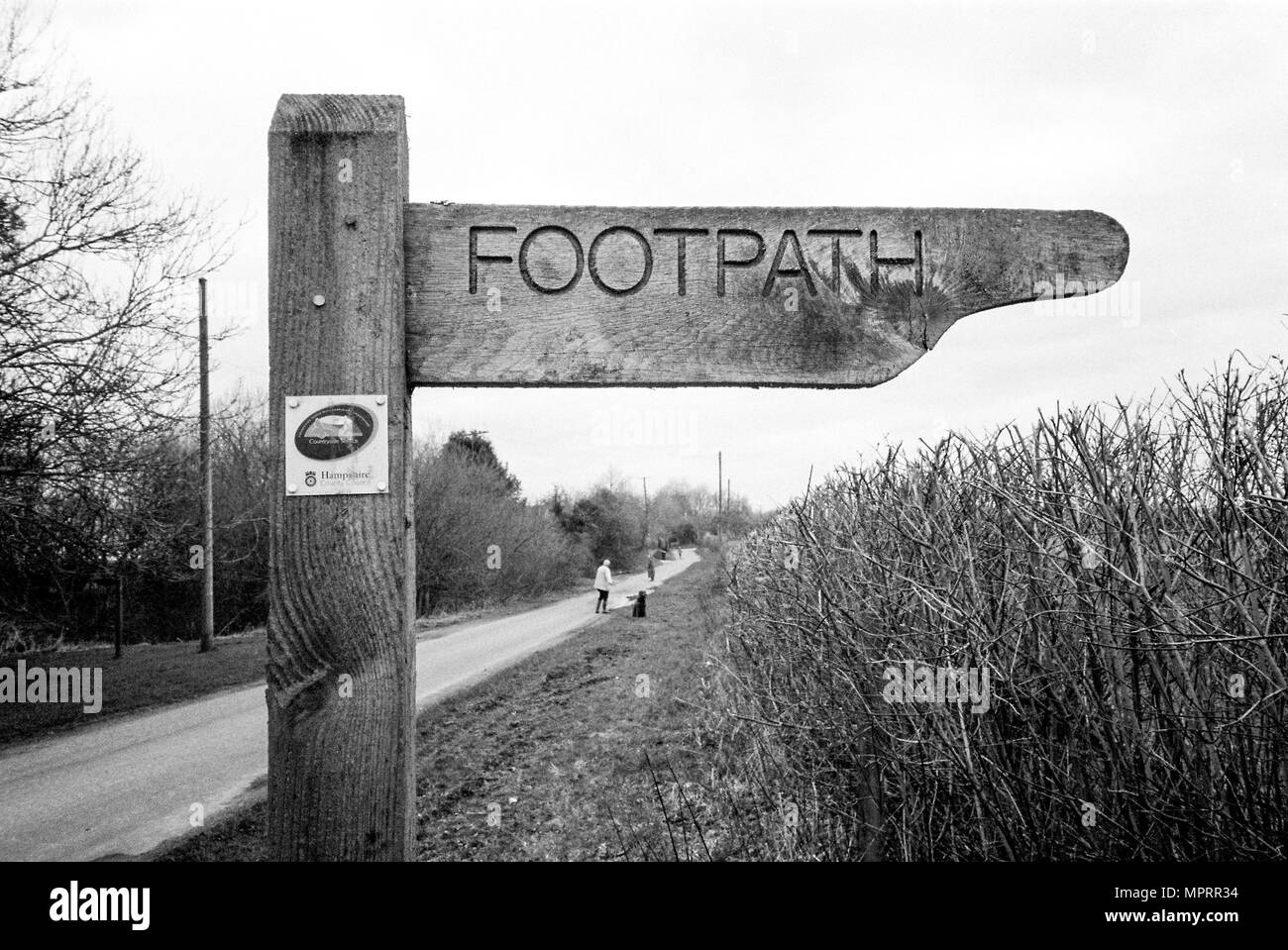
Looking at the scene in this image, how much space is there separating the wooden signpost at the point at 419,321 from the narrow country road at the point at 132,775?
187 inches

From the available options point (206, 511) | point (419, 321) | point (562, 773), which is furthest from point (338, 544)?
point (206, 511)

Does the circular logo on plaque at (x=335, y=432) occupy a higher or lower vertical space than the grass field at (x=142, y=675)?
higher

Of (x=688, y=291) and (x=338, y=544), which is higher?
(x=688, y=291)

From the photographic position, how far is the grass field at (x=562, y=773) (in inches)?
183

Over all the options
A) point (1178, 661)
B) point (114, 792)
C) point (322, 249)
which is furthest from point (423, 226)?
point (114, 792)

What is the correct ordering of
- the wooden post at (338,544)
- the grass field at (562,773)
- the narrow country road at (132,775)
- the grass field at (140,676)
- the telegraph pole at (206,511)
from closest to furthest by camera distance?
the wooden post at (338,544)
the grass field at (562,773)
the narrow country road at (132,775)
the grass field at (140,676)
the telegraph pole at (206,511)

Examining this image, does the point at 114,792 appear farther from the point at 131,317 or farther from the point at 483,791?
Result: the point at 131,317

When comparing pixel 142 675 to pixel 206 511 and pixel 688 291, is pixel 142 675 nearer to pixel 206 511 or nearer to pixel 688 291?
pixel 206 511

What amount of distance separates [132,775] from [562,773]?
368cm

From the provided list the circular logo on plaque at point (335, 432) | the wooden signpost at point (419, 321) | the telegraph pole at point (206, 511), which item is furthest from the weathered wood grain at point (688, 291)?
the telegraph pole at point (206, 511)

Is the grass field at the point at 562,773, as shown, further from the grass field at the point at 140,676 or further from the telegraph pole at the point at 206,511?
→ the telegraph pole at the point at 206,511

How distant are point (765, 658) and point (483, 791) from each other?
3061 mm

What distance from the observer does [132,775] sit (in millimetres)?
6711

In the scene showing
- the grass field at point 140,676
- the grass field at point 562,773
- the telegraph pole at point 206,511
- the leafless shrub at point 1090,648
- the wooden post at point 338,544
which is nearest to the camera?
the wooden post at point 338,544
